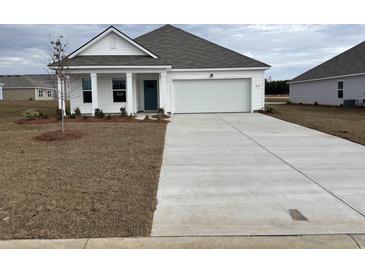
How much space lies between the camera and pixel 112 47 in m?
22.8

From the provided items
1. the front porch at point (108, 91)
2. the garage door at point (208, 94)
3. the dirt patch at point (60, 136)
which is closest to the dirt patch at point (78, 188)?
the dirt patch at point (60, 136)

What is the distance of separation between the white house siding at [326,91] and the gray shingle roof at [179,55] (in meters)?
10.2

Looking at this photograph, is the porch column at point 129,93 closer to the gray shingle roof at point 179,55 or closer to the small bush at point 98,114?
the gray shingle roof at point 179,55

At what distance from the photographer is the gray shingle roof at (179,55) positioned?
22.1 m

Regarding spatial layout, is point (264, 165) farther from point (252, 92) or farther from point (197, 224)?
point (252, 92)

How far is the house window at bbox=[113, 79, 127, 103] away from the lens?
77.6 ft

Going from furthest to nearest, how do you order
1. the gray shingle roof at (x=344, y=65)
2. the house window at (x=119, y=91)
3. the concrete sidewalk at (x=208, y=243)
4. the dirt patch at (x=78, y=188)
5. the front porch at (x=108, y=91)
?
the gray shingle roof at (x=344, y=65) → the house window at (x=119, y=91) → the front porch at (x=108, y=91) → the dirt patch at (x=78, y=188) → the concrete sidewalk at (x=208, y=243)

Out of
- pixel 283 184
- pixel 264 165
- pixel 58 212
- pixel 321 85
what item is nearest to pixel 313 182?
pixel 283 184

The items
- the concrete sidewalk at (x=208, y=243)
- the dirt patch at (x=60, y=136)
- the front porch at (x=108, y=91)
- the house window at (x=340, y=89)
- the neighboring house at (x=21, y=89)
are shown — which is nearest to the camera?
the concrete sidewalk at (x=208, y=243)

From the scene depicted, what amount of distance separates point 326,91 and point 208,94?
50.3ft

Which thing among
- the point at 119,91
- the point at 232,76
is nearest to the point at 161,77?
the point at 119,91

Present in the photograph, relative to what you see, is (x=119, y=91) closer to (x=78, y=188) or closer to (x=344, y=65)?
(x=78, y=188)

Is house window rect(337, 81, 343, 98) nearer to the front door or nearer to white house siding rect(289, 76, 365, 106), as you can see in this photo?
white house siding rect(289, 76, 365, 106)

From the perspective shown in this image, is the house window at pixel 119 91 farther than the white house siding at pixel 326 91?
No
